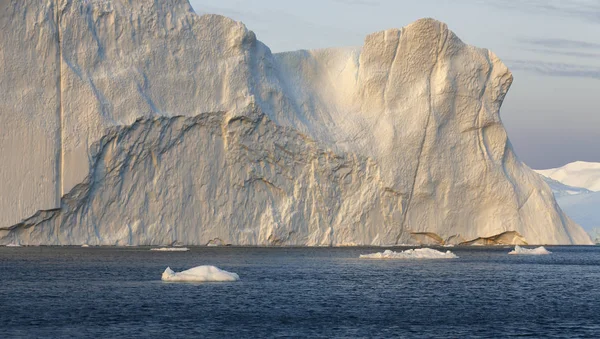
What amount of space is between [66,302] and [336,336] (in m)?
7.69

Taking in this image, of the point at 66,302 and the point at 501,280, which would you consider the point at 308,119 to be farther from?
the point at 66,302

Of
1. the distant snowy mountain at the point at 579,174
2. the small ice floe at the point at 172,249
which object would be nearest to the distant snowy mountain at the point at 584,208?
the distant snowy mountain at the point at 579,174

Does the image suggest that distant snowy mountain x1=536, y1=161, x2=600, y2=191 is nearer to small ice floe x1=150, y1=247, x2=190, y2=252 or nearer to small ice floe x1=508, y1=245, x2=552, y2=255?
small ice floe x1=508, y1=245, x2=552, y2=255

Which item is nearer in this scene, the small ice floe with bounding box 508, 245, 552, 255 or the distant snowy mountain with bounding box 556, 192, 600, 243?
the small ice floe with bounding box 508, 245, 552, 255

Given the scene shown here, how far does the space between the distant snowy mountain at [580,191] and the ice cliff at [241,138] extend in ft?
59.9

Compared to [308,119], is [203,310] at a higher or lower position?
lower

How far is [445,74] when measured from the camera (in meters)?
49.8

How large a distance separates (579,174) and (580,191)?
10257 millimetres

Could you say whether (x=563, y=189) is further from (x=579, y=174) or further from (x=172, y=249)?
(x=172, y=249)

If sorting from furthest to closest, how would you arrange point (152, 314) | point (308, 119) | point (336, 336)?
point (308, 119) → point (152, 314) → point (336, 336)

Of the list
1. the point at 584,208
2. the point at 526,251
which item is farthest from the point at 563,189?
the point at 526,251

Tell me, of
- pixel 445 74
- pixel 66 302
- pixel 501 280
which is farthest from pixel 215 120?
pixel 66 302

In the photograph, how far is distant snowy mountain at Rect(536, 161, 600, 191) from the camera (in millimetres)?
90375

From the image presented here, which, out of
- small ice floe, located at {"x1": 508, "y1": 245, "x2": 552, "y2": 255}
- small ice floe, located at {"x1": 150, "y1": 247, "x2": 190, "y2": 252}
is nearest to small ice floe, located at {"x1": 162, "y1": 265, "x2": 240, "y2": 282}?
small ice floe, located at {"x1": 150, "y1": 247, "x2": 190, "y2": 252}
